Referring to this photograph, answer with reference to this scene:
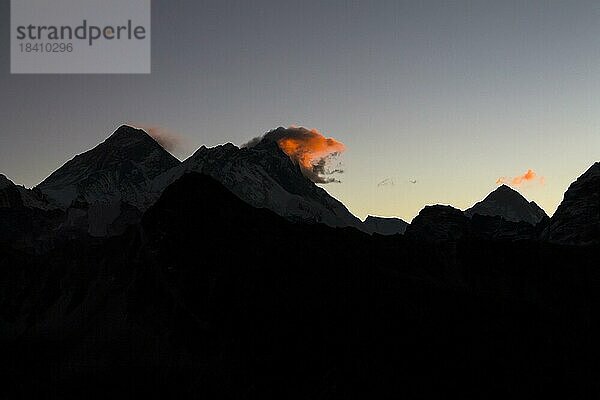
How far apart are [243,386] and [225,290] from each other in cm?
2431

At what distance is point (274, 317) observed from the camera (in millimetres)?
111188

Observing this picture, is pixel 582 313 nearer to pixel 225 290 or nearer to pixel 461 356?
pixel 461 356

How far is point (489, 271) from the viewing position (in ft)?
526

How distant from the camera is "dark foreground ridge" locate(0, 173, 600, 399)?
99312mm

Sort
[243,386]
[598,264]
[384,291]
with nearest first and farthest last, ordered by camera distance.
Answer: [243,386], [384,291], [598,264]

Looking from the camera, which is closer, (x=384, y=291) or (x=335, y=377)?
(x=335, y=377)

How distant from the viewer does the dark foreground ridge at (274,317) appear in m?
99.3

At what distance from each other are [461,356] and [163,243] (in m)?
60.1

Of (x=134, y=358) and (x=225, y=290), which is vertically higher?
(x=225, y=290)

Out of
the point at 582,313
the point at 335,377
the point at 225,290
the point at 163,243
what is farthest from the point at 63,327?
the point at 582,313

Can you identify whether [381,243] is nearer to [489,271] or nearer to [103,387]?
[489,271]

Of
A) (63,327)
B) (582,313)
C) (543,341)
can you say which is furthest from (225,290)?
(582,313)

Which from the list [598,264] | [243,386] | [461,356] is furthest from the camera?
[598,264]

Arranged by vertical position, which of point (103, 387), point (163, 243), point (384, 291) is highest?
point (163, 243)
